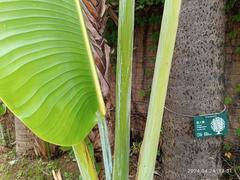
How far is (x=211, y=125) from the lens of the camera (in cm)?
100

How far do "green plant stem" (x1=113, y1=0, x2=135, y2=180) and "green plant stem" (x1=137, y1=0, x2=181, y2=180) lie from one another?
44 mm

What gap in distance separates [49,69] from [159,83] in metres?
0.23

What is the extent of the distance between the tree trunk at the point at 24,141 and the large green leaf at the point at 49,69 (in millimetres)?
1591

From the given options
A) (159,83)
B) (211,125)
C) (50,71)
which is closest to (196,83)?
(211,125)

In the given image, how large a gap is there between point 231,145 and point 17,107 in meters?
1.59

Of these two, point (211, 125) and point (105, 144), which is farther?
point (211, 125)

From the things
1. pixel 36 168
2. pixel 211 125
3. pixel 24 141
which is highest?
pixel 211 125

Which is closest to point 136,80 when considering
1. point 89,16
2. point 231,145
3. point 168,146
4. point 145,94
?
point 145,94

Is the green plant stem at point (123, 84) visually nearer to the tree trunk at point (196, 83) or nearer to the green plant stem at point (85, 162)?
the green plant stem at point (85, 162)

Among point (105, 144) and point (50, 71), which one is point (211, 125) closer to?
point (105, 144)

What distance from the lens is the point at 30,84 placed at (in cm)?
56

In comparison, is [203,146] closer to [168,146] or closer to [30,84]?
[168,146]

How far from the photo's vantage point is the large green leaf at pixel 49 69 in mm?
541

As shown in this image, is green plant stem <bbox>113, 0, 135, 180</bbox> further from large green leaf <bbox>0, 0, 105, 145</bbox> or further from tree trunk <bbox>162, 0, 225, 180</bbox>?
tree trunk <bbox>162, 0, 225, 180</bbox>
